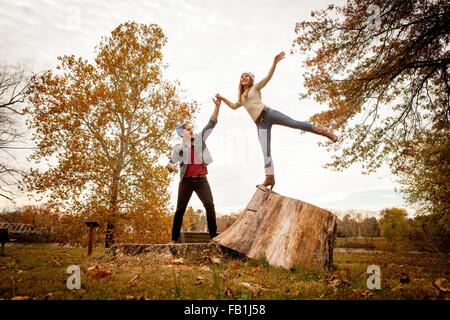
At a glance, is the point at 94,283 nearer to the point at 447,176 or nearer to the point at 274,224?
the point at 274,224

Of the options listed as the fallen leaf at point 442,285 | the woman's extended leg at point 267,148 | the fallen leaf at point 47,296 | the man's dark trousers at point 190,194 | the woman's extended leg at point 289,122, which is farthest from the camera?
the man's dark trousers at point 190,194

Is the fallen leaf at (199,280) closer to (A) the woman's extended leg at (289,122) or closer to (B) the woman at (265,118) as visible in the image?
(B) the woman at (265,118)

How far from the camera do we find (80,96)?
13805 mm

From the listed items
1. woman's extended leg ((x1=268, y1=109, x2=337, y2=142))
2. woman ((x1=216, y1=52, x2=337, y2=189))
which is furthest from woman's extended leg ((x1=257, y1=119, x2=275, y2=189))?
woman's extended leg ((x1=268, y1=109, x2=337, y2=142))

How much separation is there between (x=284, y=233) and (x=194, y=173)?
2.29 meters

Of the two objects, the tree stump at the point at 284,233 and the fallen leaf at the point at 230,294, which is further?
the tree stump at the point at 284,233

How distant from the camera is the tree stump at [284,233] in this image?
4824mm

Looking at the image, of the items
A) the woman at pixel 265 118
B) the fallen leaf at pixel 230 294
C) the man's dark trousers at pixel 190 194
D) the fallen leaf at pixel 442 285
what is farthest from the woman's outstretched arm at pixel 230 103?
the fallen leaf at pixel 442 285

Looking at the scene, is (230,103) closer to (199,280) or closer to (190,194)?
(190,194)

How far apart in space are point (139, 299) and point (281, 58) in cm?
473

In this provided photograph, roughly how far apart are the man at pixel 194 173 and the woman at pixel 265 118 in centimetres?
72

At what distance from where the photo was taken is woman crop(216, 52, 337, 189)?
5551mm

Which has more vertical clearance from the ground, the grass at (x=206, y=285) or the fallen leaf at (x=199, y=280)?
the fallen leaf at (x=199, y=280)

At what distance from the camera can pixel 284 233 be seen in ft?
16.5
